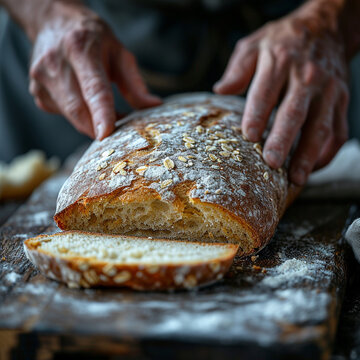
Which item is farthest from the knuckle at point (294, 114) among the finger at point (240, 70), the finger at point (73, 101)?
the finger at point (73, 101)

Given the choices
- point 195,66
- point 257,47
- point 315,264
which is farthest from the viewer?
point 195,66

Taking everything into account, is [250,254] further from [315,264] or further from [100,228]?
[100,228]

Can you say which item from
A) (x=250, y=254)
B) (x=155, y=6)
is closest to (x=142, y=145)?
(x=250, y=254)

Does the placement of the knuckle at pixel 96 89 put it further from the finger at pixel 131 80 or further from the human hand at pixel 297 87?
the human hand at pixel 297 87

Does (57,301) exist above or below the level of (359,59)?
above

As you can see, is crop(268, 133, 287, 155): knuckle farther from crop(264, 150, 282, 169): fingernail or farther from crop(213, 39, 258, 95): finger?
crop(213, 39, 258, 95): finger

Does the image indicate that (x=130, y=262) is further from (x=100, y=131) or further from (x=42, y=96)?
(x=42, y=96)

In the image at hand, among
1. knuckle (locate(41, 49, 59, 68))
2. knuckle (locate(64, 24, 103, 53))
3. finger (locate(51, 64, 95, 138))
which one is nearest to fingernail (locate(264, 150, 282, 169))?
finger (locate(51, 64, 95, 138))
